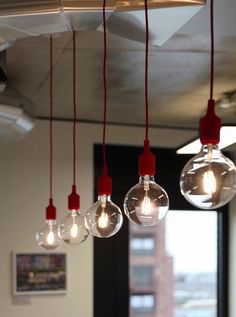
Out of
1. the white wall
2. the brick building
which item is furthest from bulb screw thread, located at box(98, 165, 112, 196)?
the brick building

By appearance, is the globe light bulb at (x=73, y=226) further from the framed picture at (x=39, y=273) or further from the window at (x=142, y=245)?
the window at (x=142, y=245)

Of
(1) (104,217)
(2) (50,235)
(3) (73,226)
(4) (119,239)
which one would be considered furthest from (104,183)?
(4) (119,239)

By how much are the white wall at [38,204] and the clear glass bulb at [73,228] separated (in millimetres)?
2081

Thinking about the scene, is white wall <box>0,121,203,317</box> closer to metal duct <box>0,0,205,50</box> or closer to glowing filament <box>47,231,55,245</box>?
glowing filament <box>47,231,55,245</box>

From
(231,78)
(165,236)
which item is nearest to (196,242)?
(165,236)

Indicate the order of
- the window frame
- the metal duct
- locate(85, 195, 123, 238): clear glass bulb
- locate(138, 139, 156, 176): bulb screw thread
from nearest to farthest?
locate(138, 139, 156, 176): bulb screw thread, the metal duct, locate(85, 195, 123, 238): clear glass bulb, the window frame

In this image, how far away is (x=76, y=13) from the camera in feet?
6.11

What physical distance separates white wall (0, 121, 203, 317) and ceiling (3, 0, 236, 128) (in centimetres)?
26

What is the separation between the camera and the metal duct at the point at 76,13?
6.06ft

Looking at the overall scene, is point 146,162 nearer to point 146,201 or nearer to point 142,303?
point 146,201

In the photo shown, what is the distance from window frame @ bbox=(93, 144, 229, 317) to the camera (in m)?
4.67

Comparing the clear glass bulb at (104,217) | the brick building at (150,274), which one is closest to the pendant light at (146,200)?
the clear glass bulb at (104,217)

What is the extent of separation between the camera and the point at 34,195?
4.43 metres

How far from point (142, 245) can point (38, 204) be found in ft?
3.36
